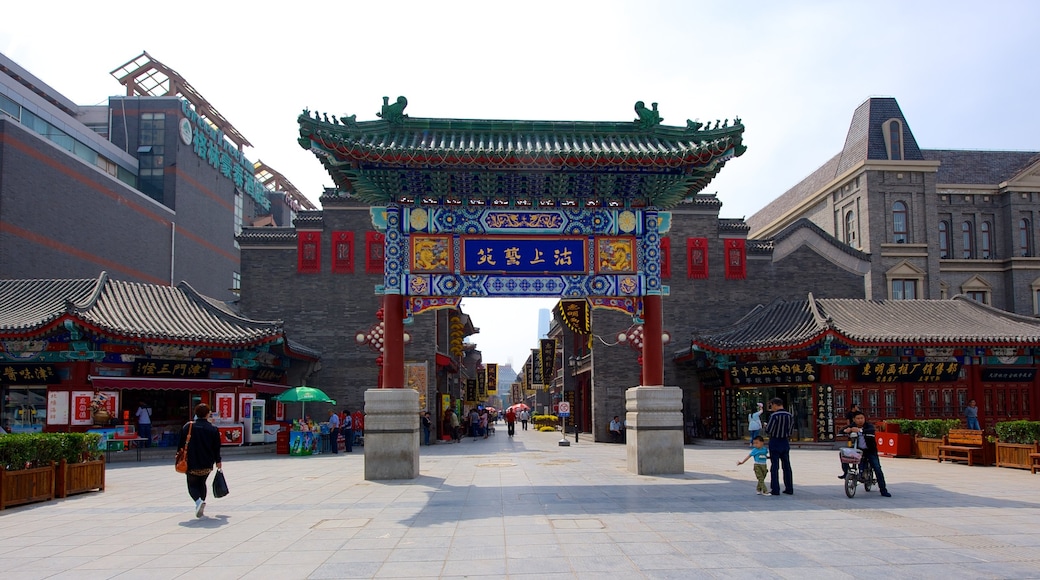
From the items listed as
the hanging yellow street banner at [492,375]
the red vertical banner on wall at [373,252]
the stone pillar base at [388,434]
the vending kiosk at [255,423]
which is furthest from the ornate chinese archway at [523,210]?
the hanging yellow street banner at [492,375]

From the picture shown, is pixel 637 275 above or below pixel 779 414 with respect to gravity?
above

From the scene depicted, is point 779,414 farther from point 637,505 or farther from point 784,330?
point 784,330

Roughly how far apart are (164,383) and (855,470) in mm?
19590

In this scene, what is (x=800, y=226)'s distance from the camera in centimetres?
3064

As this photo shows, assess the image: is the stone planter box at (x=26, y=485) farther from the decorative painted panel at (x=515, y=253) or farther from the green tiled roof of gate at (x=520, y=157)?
the green tiled roof of gate at (x=520, y=157)

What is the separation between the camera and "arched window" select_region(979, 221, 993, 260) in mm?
41594

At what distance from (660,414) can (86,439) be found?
1066 cm

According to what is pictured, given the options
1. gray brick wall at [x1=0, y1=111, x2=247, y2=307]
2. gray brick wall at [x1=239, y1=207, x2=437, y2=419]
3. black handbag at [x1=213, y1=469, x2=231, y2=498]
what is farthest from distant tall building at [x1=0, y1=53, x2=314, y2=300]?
black handbag at [x1=213, y1=469, x2=231, y2=498]

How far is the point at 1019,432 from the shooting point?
16.3m

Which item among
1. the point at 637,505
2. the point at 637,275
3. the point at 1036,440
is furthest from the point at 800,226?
the point at 637,505

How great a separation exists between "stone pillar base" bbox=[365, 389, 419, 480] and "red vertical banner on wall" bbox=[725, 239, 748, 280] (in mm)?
19256

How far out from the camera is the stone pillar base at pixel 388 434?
14.3m

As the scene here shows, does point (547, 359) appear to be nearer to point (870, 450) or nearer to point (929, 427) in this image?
point (929, 427)

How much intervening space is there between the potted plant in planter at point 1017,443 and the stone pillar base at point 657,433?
300 inches
